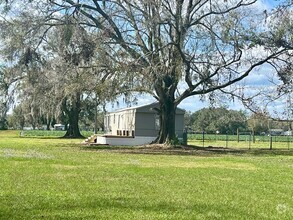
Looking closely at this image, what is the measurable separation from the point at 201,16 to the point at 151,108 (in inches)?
462

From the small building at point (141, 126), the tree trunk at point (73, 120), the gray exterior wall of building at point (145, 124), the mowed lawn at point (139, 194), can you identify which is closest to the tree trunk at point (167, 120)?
the small building at point (141, 126)

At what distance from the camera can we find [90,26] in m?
26.0

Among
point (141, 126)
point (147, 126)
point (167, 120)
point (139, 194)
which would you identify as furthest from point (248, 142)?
point (139, 194)

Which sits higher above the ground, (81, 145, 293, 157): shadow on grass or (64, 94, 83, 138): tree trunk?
(64, 94, 83, 138): tree trunk

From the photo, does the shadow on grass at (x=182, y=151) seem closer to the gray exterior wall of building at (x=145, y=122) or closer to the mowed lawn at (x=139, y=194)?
the gray exterior wall of building at (x=145, y=122)

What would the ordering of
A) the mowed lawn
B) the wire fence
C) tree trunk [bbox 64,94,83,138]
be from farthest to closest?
tree trunk [bbox 64,94,83,138]
the wire fence
the mowed lawn

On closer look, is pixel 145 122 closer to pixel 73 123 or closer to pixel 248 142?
pixel 248 142

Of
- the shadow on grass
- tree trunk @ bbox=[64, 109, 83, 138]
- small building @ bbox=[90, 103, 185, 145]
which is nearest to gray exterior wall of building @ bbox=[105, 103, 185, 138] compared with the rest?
small building @ bbox=[90, 103, 185, 145]

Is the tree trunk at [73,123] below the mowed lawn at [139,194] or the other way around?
the other way around

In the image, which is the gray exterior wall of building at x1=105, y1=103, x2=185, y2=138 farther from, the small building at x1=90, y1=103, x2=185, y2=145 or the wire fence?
the wire fence

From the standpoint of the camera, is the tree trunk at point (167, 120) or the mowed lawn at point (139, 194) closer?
the mowed lawn at point (139, 194)

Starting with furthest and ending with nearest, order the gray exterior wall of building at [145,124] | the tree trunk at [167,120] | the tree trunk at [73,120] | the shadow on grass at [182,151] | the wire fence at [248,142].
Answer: the tree trunk at [73,120] → the wire fence at [248,142] → the gray exterior wall of building at [145,124] → the tree trunk at [167,120] → the shadow on grass at [182,151]

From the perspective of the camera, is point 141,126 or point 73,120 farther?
point 73,120

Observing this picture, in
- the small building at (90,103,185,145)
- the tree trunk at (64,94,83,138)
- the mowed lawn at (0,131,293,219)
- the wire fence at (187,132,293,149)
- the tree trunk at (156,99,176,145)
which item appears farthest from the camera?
the tree trunk at (64,94,83,138)
